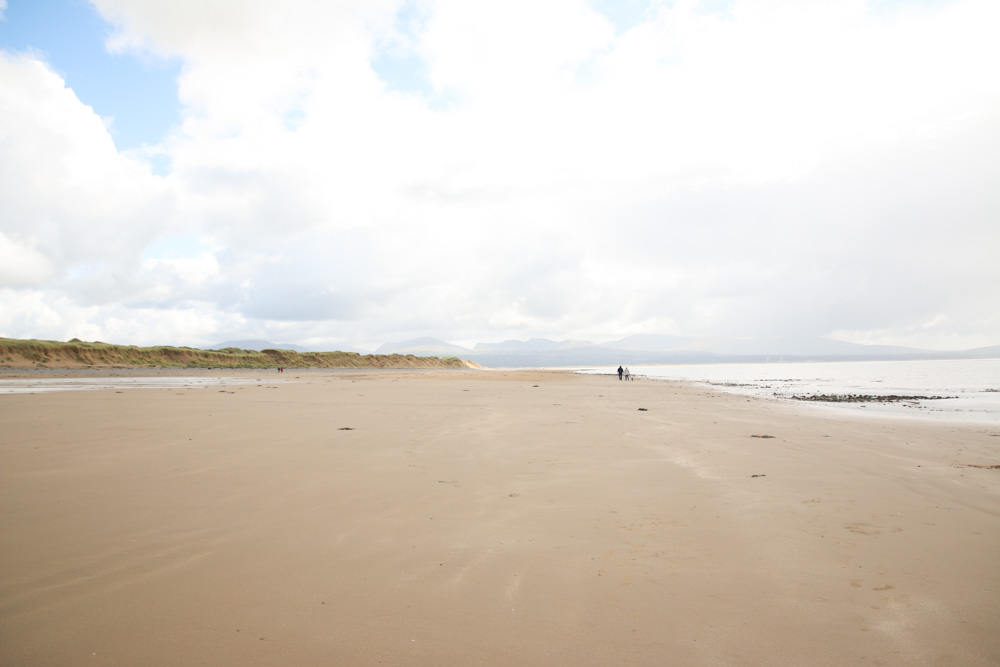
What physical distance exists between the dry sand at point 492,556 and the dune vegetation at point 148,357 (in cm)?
5444

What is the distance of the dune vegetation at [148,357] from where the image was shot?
155ft

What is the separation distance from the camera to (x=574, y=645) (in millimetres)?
2623

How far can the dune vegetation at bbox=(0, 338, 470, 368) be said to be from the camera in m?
47.3

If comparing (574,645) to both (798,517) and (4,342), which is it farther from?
(4,342)

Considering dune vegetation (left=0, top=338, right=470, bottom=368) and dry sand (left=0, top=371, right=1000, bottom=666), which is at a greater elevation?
dune vegetation (left=0, top=338, right=470, bottom=368)

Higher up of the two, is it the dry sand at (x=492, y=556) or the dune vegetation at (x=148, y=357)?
the dune vegetation at (x=148, y=357)

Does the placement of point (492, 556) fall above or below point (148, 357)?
below

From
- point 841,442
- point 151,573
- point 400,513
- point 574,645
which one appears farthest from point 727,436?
point 151,573

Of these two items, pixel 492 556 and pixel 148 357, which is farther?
pixel 148 357

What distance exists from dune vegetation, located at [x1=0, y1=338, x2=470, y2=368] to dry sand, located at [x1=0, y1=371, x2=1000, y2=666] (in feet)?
179

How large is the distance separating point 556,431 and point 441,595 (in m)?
7.17

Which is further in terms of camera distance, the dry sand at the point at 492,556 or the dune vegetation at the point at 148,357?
the dune vegetation at the point at 148,357

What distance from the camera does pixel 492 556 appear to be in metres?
3.73

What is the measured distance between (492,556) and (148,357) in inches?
2645
